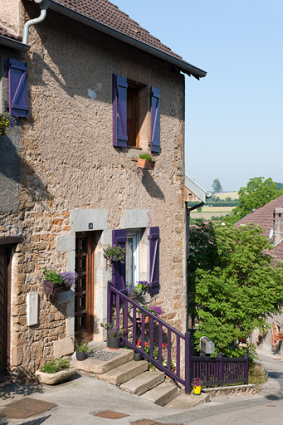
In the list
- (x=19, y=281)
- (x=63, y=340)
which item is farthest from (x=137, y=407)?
(x=19, y=281)

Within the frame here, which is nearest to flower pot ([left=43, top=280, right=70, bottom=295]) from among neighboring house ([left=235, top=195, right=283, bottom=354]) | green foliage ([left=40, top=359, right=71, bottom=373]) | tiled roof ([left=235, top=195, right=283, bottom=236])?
green foliage ([left=40, top=359, right=71, bottom=373])

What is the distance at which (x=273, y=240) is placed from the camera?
26344mm

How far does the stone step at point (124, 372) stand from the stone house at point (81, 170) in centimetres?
72

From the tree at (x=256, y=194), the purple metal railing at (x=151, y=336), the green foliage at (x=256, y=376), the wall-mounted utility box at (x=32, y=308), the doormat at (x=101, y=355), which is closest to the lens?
the wall-mounted utility box at (x=32, y=308)

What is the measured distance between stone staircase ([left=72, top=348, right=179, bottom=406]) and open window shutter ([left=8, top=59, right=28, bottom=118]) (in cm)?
387

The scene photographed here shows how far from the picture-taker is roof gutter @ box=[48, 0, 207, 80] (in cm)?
737

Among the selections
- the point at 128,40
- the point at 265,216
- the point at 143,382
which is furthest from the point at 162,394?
the point at 265,216

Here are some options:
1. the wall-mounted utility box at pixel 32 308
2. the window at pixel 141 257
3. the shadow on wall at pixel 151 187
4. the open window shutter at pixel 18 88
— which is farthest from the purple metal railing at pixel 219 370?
the open window shutter at pixel 18 88

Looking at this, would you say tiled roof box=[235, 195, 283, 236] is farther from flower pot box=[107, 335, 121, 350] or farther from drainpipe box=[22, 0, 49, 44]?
drainpipe box=[22, 0, 49, 44]

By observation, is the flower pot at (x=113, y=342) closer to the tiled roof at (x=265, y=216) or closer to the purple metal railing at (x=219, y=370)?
the purple metal railing at (x=219, y=370)

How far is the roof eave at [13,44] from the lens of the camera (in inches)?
261

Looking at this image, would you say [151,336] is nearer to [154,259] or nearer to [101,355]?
[101,355]

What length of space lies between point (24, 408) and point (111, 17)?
6865 mm

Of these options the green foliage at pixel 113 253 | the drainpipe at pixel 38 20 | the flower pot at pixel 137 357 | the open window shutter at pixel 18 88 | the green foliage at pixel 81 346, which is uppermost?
the drainpipe at pixel 38 20
